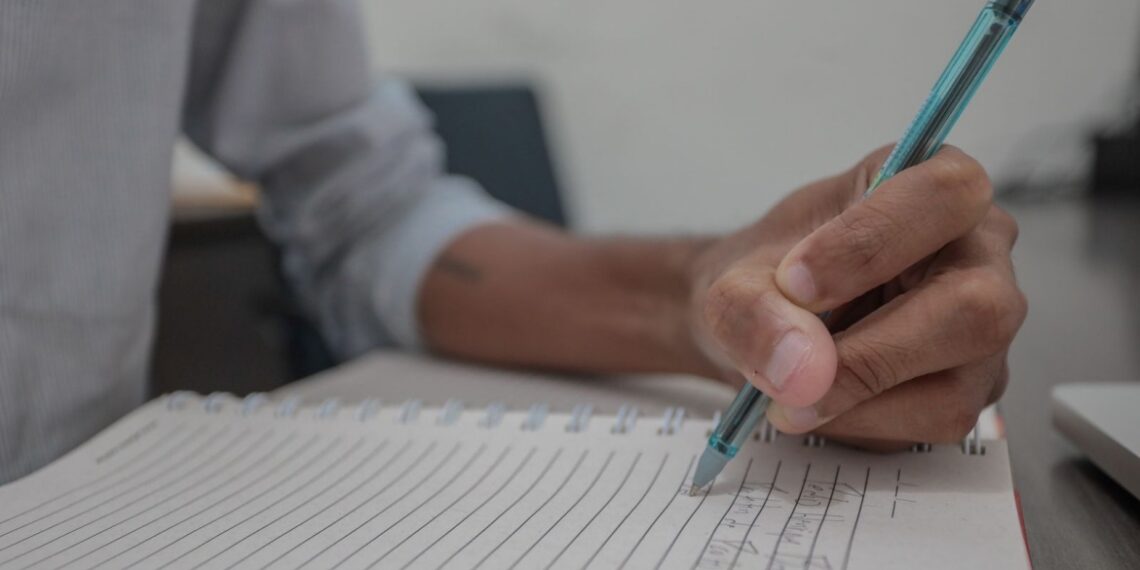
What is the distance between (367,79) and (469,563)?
476 mm

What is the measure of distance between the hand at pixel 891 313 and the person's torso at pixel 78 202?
29cm

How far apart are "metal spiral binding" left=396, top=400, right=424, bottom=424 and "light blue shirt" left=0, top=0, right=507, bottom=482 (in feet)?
0.52

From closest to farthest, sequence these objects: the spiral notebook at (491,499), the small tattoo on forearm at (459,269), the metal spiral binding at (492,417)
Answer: the spiral notebook at (491,499), the metal spiral binding at (492,417), the small tattoo on forearm at (459,269)

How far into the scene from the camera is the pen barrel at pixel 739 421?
0.87 feet

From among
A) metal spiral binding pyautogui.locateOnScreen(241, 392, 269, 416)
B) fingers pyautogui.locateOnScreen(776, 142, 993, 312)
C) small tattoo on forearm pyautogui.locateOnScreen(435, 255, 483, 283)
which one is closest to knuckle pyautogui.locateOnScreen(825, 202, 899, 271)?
fingers pyautogui.locateOnScreen(776, 142, 993, 312)

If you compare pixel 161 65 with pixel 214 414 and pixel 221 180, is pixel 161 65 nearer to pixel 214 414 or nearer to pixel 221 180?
pixel 214 414

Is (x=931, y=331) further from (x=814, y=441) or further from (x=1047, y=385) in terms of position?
(x=1047, y=385)

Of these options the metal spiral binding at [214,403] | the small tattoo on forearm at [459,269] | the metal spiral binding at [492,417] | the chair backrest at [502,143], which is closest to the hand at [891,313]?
the metal spiral binding at [492,417]

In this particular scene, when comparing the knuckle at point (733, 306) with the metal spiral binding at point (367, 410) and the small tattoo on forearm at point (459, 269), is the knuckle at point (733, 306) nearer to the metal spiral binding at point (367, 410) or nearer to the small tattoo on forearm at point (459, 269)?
the metal spiral binding at point (367, 410)

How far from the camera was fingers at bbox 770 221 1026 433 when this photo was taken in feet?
0.81

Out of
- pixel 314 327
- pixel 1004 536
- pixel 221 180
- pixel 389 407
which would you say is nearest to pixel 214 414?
pixel 389 407

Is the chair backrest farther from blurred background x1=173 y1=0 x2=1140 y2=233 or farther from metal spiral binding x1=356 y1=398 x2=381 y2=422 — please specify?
metal spiral binding x1=356 y1=398 x2=381 y2=422

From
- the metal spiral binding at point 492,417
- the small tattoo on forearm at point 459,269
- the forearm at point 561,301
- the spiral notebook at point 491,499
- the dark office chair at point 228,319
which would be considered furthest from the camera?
the dark office chair at point 228,319

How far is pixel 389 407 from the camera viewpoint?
0.36m
